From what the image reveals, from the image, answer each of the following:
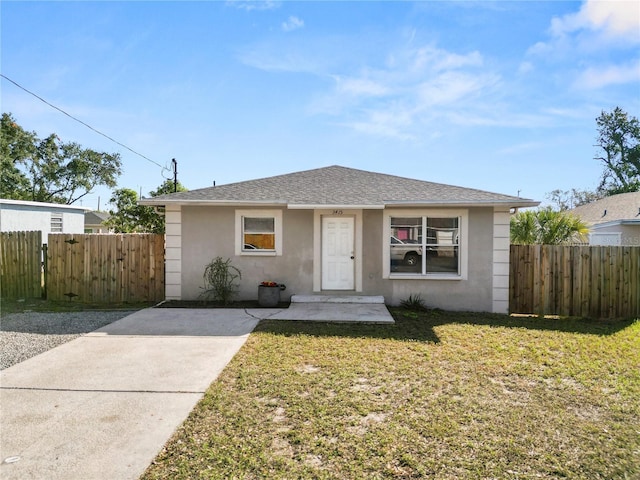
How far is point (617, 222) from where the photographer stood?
16.9 meters

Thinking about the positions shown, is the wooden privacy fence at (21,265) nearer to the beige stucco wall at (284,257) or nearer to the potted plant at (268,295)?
the beige stucco wall at (284,257)

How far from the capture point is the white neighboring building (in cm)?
1503

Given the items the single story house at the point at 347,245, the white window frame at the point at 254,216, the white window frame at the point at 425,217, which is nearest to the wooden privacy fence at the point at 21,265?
the single story house at the point at 347,245

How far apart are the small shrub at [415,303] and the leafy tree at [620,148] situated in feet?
113

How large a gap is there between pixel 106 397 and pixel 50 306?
7007 mm

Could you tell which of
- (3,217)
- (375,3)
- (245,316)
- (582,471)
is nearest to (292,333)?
(245,316)

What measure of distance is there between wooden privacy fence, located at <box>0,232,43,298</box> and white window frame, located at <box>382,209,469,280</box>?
9.89 metres

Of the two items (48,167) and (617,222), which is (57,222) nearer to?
(48,167)

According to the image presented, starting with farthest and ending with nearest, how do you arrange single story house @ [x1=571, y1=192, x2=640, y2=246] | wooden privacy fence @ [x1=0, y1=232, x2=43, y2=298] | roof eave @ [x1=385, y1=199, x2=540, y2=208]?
single story house @ [x1=571, y1=192, x2=640, y2=246], wooden privacy fence @ [x1=0, y1=232, x2=43, y2=298], roof eave @ [x1=385, y1=199, x2=540, y2=208]

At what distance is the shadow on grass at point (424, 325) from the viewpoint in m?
6.94

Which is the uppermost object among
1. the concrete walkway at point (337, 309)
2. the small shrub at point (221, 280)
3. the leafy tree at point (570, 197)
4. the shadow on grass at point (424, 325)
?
the leafy tree at point (570, 197)

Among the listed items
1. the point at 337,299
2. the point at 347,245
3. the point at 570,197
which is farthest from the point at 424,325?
the point at 570,197

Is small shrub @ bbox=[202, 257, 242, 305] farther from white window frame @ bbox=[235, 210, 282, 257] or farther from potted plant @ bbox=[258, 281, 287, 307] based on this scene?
potted plant @ bbox=[258, 281, 287, 307]

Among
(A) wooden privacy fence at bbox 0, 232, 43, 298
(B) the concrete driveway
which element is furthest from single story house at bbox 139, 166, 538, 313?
(A) wooden privacy fence at bbox 0, 232, 43, 298
